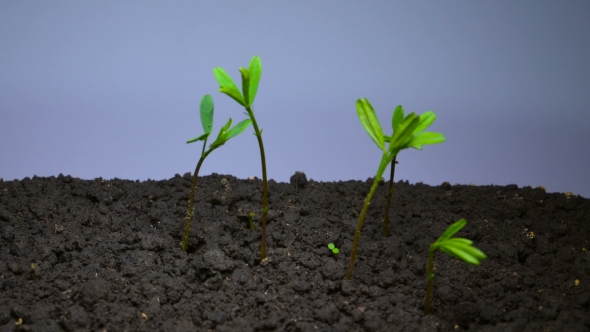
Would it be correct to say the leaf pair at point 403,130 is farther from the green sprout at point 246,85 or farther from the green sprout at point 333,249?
the green sprout at point 333,249

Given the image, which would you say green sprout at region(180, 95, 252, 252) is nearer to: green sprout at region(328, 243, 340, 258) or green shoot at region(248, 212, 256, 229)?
green shoot at region(248, 212, 256, 229)

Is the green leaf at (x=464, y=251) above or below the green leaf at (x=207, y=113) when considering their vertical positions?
below

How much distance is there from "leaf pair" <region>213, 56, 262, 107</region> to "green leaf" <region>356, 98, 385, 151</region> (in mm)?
261

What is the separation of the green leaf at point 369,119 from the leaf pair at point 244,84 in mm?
261

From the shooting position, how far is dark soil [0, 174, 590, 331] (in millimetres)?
1327

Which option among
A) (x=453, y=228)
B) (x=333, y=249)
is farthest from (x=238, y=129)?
(x=453, y=228)

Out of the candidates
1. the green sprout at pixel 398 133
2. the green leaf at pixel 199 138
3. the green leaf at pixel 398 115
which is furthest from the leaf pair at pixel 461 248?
the green leaf at pixel 199 138

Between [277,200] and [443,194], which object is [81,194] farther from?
[443,194]

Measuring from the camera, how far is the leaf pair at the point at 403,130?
1.20m

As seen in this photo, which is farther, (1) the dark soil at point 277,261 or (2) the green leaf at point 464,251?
(1) the dark soil at point 277,261

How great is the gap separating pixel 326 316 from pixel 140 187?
3.17 ft

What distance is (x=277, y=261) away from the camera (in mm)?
1541

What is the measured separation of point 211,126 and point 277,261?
42 centimetres

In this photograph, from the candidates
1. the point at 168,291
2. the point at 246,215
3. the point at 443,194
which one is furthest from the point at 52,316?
the point at 443,194
